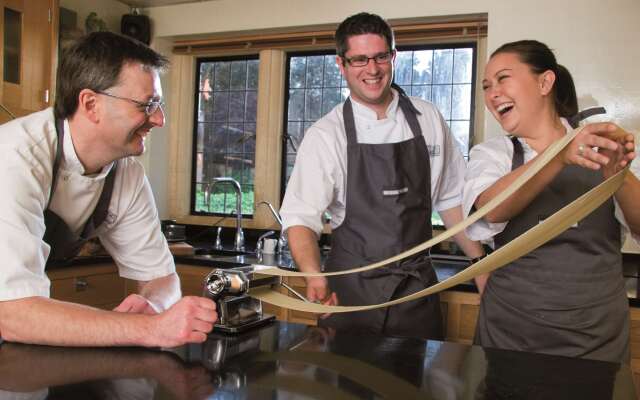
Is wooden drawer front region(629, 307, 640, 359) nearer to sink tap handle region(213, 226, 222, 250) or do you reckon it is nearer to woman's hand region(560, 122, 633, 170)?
woman's hand region(560, 122, 633, 170)

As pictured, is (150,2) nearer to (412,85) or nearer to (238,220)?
(238,220)

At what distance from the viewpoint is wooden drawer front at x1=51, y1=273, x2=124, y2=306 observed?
2744 mm

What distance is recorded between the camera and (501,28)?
2953mm

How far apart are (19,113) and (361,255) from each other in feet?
6.85

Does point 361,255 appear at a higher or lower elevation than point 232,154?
lower

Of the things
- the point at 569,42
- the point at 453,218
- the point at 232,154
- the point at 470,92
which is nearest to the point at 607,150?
the point at 453,218

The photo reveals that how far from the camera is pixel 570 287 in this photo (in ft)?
4.66

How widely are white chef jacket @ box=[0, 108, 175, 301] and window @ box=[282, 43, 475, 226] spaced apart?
2069mm

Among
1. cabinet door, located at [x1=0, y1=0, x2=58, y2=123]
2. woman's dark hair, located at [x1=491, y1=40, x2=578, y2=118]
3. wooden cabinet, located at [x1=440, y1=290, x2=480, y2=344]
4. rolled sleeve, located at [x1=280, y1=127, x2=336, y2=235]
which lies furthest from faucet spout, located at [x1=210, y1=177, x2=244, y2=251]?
woman's dark hair, located at [x1=491, y1=40, x2=578, y2=118]

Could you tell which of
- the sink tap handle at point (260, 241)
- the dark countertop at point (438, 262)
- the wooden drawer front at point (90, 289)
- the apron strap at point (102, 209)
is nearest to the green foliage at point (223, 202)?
the sink tap handle at point (260, 241)

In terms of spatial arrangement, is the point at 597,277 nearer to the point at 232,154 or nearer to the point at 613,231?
the point at 613,231

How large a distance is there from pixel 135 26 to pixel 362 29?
2380 mm

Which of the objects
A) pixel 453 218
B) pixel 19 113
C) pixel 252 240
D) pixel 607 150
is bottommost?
pixel 252 240

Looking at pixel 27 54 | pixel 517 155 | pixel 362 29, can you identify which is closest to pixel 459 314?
pixel 517 155
